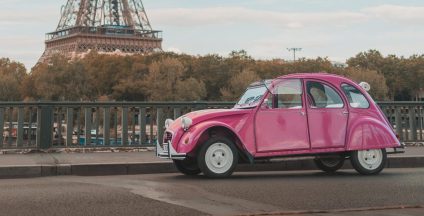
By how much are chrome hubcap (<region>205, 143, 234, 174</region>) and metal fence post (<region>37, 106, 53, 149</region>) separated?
5.09 meters

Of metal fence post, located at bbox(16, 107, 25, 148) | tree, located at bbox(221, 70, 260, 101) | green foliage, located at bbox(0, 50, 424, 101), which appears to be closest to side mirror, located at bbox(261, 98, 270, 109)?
metal fence post, located at bbox(16, 107, 25, 148)

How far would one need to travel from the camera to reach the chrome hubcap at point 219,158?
9305mm

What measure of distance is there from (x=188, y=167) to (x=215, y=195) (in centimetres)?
252

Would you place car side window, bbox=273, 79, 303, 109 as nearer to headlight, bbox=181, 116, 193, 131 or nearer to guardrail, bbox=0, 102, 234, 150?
headlight, bbox=181, 116, 193, 131

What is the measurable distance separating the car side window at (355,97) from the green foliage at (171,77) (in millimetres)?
53609

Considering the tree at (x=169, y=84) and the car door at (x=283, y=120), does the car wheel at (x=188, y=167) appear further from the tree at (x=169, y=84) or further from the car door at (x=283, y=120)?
the tree at (x=169, y=84)

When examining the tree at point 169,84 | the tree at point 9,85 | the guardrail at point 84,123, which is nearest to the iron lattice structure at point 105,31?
the tree at point 9,85

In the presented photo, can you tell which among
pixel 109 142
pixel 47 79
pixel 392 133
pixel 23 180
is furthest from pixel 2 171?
pixel 47 79

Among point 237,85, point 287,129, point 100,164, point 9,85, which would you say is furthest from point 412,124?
point 9,85

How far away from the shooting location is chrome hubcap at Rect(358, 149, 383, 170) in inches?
395

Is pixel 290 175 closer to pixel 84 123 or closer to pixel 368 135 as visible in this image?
pixel 368 135

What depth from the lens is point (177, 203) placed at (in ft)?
23.0

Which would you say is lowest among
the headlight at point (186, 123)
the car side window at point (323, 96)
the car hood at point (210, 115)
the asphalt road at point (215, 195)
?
the asphalt road at point (215, 195)

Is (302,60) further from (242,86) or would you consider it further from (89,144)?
(89,144)
